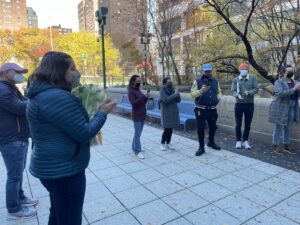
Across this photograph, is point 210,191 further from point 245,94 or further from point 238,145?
point 245,94

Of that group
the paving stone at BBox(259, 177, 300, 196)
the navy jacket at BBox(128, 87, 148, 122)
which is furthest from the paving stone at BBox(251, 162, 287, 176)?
the navy jacket at BBox(128, 87, 148, 122)

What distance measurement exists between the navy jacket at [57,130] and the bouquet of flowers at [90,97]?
164 millimetres

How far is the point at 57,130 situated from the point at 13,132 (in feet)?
4.85

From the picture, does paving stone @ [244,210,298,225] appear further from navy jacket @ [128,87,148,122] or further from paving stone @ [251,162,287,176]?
navy jacket @ [128,87,148,122]

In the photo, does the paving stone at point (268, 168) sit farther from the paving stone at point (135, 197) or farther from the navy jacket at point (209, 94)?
the paving stone at point (135, 197)

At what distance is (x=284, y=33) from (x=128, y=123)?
5873 millimetres

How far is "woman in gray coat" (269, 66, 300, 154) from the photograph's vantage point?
16.8ft

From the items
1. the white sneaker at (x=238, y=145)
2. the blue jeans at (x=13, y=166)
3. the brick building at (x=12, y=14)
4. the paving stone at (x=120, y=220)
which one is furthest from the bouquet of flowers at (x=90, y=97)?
the brick building at (x=12, y=14)

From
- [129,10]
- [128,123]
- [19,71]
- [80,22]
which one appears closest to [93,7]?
[80,22]

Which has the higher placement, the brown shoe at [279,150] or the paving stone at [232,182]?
the brown shoe at [279,150]

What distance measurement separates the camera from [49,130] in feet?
5.94

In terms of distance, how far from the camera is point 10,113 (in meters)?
2.94

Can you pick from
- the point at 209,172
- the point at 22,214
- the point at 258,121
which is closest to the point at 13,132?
the point at 22,214

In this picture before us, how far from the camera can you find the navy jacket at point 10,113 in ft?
9.35
